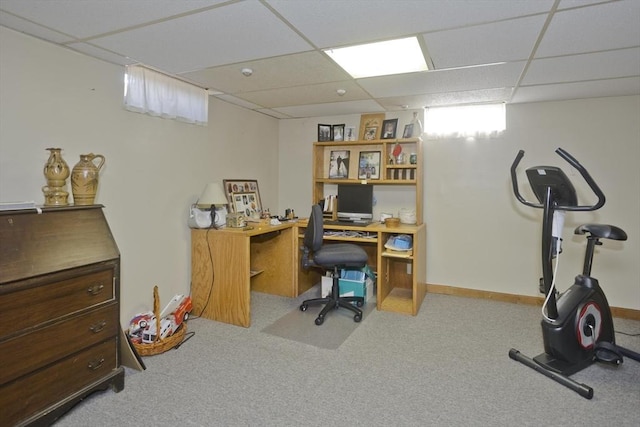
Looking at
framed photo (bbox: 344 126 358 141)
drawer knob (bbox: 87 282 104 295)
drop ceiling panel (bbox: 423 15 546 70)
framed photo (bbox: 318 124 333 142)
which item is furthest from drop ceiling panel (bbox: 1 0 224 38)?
framed photo (bbox: 344 126 358 141)

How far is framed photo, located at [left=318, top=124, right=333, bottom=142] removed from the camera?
14.2 ft

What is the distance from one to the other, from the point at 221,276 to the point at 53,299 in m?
1.45

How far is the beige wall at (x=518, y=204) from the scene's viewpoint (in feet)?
11.1

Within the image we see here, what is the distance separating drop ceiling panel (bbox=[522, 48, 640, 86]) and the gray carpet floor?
2.09 meters

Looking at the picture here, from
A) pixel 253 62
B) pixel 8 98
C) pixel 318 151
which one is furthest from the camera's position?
pixel 318 151

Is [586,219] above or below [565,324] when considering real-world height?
above

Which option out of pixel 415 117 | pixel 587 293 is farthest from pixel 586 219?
pixel 415 117

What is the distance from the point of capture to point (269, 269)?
408 centimetres

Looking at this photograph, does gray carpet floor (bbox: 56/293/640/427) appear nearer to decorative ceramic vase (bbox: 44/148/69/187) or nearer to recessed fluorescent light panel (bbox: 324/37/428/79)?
decorative ceramic vase (bbox: 44/148/69/187)

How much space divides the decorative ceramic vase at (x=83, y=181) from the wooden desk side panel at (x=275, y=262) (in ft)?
6.31

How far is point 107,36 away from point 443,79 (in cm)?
237

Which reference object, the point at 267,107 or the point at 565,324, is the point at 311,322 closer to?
the point at 565,324

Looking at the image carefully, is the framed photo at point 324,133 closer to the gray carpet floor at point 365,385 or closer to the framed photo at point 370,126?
the framed photo at point 370,126

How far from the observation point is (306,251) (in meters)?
3.46
